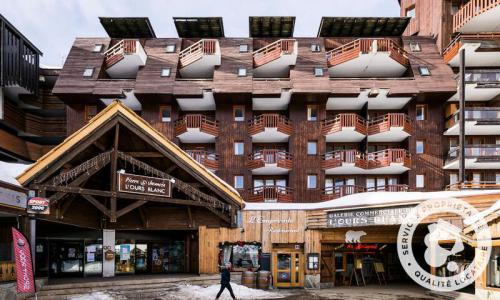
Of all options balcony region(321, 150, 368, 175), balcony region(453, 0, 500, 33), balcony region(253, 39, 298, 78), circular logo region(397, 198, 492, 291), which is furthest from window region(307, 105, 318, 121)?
balcony region(453, 0, 500, 33)

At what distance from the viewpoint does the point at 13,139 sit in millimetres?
28062

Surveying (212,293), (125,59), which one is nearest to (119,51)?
(125,59)

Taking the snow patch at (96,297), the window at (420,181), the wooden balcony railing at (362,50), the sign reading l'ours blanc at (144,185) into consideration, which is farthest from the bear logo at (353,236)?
the wooden balcony railing at (362,50)

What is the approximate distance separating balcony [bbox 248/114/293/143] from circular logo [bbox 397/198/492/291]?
36.3ft

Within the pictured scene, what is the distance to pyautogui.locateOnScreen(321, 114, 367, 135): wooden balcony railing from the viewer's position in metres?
27.6

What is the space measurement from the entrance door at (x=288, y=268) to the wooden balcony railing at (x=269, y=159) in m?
8.78

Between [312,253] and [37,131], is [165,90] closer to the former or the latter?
[37,131]

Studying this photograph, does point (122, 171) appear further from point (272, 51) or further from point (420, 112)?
point (420, 112)

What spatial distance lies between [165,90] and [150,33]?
670 cm

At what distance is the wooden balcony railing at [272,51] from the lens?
93.4ft

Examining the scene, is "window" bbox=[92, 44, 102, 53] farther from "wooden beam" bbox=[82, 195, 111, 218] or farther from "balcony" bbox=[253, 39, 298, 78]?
"wooden beam" bbox=[82, 195, 111, 218]

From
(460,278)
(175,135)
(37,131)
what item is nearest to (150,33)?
(175,135)

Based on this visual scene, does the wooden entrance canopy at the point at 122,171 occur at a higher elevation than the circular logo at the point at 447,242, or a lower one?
higher

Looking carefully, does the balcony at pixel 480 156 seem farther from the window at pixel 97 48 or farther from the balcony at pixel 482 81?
the window at pixel 97 48
